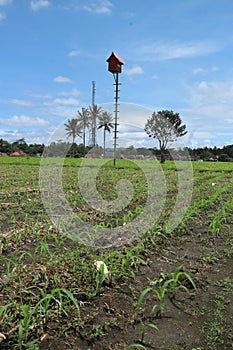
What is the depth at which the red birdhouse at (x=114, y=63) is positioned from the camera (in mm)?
14258

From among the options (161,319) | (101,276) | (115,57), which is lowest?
(161,319)

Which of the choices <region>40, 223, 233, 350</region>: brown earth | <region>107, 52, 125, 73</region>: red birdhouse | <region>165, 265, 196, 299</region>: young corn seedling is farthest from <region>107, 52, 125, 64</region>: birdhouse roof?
<region>165, 265, 196, 299</region>: young corn seedling

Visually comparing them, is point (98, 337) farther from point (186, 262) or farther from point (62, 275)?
point (186, 262)

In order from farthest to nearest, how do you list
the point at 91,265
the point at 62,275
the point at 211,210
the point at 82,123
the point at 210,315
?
the point at 82,123 < the point at 211,210 < the point at 91,265 < the point at 62,275 < the point at 210,315

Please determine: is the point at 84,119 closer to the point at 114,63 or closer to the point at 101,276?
the point at 114,63

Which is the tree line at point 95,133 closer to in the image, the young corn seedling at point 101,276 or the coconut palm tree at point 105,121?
the coconut palm tree at point 105,121

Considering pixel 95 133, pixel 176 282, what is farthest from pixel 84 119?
pixel 176 282

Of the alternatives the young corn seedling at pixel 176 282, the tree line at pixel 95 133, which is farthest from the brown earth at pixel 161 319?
the tree line at pixel 95 133

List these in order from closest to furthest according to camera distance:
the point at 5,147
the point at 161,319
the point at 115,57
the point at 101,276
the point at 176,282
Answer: the point at 161,319 < the point at 101,276 < the point at 176,282 < the point at 115,57 < the point at 5,147

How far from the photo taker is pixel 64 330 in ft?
6.10

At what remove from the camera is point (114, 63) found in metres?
14.3

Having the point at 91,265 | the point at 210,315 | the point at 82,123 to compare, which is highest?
the point at 82,123

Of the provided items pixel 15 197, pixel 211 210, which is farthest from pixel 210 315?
pixel 15 197

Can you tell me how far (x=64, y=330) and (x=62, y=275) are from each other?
57cm
